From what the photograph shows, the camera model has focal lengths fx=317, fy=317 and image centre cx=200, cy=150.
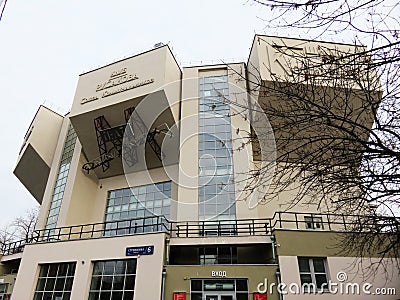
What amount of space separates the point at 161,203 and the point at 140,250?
20.5ft

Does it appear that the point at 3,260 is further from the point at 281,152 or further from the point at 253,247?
the point at 281,152

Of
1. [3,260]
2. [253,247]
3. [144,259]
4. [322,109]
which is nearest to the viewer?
[322,109]

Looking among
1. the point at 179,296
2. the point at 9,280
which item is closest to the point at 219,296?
the point at 179,296

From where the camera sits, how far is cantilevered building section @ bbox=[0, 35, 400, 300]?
12.7 m

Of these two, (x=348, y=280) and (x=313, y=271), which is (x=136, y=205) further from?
(x=348, y=280)

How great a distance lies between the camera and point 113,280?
13.6 m

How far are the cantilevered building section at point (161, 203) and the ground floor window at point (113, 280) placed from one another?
0.05 meters

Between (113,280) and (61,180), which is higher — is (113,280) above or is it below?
below

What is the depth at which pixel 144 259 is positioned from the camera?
1329 cm

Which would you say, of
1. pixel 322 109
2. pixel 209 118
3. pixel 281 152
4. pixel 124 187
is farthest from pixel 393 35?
pixel 124 187

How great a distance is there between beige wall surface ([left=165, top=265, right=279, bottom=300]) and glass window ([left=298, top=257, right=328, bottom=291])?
125cm

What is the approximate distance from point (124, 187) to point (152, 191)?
7.46 ft

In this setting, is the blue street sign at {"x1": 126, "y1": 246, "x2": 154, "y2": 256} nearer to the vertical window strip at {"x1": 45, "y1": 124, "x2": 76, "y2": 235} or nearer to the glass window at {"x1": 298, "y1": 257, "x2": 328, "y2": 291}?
the glass window at {"x1": 298, "y1": 257, "x2": 328, "y2": 291}

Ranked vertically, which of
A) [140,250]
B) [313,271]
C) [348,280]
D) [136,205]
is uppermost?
[136,205]
